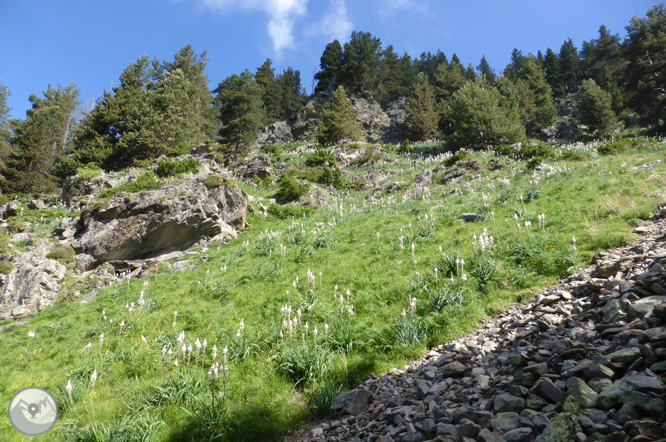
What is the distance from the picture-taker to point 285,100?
2837 inches

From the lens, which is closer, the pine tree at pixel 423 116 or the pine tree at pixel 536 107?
the pine tree at pixel 536 107

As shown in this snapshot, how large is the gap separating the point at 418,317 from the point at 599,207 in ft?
29.3

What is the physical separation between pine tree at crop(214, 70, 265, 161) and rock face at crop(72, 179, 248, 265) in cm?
2335

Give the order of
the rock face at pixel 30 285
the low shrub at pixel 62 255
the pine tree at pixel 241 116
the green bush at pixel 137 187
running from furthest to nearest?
the pine tree at pixel 241 116, the green bush at pixel 137 187, the low shrub at pixel 62 255, the rock face at pixel 30 285

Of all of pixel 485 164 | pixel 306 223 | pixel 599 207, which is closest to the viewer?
pixel 599 207

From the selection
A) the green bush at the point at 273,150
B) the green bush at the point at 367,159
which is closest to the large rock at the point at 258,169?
the green bush at the point at 273,150

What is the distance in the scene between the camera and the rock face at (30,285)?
453 inches

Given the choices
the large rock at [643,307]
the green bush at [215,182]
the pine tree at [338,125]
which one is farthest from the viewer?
the pine tree at [338,125]

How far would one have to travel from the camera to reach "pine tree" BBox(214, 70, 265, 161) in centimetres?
3959

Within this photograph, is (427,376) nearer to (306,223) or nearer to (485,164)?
(306,223)

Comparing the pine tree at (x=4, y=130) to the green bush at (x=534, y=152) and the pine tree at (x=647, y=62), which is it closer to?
the green bush at (x=534, y=152)

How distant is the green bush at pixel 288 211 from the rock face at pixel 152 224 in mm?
3869

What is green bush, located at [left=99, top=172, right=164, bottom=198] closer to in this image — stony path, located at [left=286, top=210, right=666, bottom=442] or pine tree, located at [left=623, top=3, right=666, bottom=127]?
stony path, located at [left=286, top=210, right=666, bottom=442]

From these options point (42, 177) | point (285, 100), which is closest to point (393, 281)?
point (42, 177)
